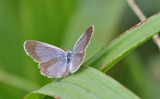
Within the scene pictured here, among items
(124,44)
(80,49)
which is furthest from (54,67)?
(124,44)

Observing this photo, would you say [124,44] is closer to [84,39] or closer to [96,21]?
[84,39]

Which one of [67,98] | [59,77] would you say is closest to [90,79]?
[67,98]

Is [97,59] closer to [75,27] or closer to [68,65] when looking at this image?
[68,65]

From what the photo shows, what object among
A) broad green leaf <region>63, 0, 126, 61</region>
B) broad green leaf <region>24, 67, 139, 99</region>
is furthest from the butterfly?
broad green leaf <region>63, 0, 126, 61</region>

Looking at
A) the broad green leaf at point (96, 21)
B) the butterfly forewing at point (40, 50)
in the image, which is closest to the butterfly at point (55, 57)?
the butterfly forewing at point (40, 50)

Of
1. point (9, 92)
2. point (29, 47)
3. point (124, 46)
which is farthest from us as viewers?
point (9, 92)
